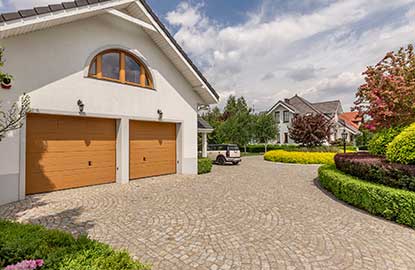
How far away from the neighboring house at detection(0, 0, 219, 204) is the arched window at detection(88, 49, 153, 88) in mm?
38

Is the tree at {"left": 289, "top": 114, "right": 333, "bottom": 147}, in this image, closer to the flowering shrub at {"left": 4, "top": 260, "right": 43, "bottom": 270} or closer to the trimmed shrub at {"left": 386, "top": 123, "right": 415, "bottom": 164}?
the trimmed shrub at {"left": 386, "top": 123, "right": 415, "bottom": 164}

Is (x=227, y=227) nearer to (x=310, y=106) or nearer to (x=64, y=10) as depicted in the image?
(x=64, y=10)

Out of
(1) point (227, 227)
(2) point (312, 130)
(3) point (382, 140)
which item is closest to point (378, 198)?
(3) point (382, 140)

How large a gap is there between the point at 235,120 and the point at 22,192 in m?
20.0

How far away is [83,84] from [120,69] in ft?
5.40

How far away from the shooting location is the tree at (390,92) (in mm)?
7406

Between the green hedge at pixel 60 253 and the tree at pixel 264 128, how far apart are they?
78.1 ft

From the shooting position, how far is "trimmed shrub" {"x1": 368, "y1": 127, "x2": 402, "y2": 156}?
7.64 metres

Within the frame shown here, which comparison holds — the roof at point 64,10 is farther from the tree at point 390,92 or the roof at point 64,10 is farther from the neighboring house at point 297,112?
the neighboring house at point 297,112

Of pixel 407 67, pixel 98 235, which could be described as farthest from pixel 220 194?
pixel 407 67

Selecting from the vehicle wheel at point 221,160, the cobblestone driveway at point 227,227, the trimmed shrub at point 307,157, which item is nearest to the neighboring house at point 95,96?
the cobblestone driveway at point 227,227

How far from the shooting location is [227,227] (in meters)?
4.95

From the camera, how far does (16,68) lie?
6590 millimetres

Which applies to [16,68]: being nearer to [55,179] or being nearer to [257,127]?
[55,179]
